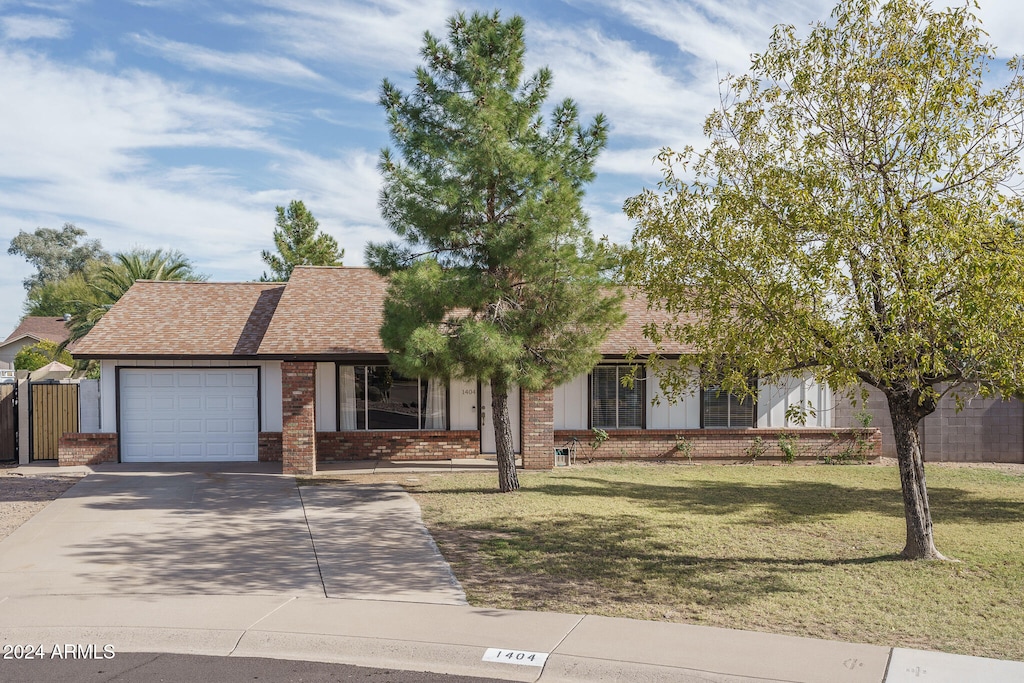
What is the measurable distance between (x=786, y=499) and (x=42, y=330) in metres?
57.1

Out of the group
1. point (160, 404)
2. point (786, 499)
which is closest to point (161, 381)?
point (160, 404)

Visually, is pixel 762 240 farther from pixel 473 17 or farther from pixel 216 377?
pixel 216 377

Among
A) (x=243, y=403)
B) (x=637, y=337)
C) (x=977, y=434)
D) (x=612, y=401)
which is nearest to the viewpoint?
(x=243, y=403)

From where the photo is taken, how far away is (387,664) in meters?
6.35

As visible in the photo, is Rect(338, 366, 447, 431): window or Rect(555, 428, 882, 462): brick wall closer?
Rect(338, 366, 447, 431): window

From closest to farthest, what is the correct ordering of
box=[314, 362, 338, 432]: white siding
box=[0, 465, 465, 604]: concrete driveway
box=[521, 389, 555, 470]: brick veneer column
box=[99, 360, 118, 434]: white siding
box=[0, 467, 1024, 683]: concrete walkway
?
box=[0, 467, 1024, 683]: concrete walkway, box=[0, 465, 465, 604]: concrete driveway, box=[521, 389, 555, 470]: brick veneer column, box=[99, 360, 118, 434]: white siding, box=[314, 362, 338, 432]: white siding

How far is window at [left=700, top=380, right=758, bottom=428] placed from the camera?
1858cm

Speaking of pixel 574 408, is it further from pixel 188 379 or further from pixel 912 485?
pixel 912 485

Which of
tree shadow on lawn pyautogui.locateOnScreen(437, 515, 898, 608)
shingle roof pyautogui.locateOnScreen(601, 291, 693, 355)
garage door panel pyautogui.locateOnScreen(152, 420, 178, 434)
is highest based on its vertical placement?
shingle roof pyautogui.locateOnScreen(601, 291, 693, 355)

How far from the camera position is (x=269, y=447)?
1780 centimetres

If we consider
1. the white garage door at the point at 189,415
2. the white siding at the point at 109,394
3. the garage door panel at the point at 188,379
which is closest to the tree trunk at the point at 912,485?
the white garage door at the point at 189,415

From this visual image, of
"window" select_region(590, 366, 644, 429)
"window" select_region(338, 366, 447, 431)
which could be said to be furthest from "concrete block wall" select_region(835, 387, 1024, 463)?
"window" select_region(338, 366, 447, 431)

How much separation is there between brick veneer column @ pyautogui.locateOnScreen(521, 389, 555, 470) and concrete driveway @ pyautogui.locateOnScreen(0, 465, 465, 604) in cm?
344

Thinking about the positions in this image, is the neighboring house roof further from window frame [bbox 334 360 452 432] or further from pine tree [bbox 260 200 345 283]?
pine tree [bbox 260 200 345 283]
